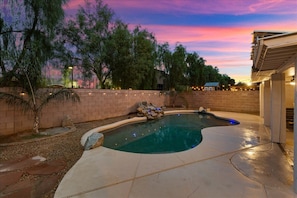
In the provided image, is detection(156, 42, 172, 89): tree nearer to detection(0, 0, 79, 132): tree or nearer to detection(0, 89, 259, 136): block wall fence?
detection(0, 89, 259, 136): block wall fence

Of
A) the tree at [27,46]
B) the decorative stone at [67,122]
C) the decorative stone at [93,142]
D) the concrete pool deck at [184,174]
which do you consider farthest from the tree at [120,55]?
the concrete pool deck at [184,174]

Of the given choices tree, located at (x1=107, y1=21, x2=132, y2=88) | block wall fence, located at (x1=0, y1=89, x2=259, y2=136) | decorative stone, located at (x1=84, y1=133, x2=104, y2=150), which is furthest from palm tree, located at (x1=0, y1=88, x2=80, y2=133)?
tree, located at (x1=107, y1=21, x2=132, y2=88)

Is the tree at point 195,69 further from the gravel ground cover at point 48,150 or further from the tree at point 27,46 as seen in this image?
the gravel ground cover at point 48,150

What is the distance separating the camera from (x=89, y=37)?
12.0 m

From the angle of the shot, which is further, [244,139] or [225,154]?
[244,139]

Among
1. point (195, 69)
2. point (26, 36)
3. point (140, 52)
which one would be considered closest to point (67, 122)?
point (26, 36)

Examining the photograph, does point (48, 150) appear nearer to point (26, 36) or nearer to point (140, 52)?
point (26, 36)

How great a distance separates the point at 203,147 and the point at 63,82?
32.5ft

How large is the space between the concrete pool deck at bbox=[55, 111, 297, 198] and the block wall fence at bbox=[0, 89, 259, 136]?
3898 mm

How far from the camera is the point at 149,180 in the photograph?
117 inches

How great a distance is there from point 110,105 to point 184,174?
8.53 meters

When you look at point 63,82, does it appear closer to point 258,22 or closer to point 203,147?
point 203,147

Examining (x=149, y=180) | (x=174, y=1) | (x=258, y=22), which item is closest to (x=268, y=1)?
(x=258, y=22)

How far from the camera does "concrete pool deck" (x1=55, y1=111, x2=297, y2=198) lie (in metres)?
2.62
